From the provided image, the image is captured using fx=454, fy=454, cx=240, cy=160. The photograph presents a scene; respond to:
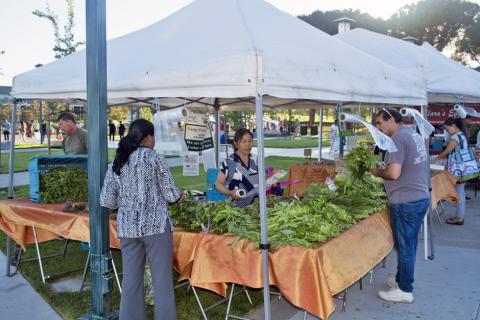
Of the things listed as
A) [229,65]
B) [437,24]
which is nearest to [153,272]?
[229,65]

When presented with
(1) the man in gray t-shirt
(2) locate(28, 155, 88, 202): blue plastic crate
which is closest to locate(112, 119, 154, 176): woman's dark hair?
(2) locate(28, 155, 88, 202): blue plastic crate

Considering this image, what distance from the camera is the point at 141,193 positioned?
3289mm

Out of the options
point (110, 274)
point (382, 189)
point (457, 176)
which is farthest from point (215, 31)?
point (457, 176)

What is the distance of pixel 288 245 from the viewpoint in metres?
3.24

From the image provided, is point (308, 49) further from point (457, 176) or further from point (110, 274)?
point (457, 176)

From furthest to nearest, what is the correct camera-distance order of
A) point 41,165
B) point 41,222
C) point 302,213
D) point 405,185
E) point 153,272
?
point 41,165, point 41,222, point 405,185, point 302,213, point 153,272

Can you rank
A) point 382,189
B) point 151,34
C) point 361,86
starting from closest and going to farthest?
1. point 361,86
2. point 151,34
3. point 382,189

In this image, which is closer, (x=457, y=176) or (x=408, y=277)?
(x=408, y=277)

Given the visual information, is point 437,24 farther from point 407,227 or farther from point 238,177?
point 238,177

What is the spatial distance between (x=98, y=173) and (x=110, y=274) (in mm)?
894

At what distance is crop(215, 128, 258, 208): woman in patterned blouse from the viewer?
4664mm

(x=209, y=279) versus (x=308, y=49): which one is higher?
(x=308, y=49)

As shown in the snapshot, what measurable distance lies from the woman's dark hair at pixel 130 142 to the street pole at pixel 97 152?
0.63 meters

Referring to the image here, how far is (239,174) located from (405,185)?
5.29ft
